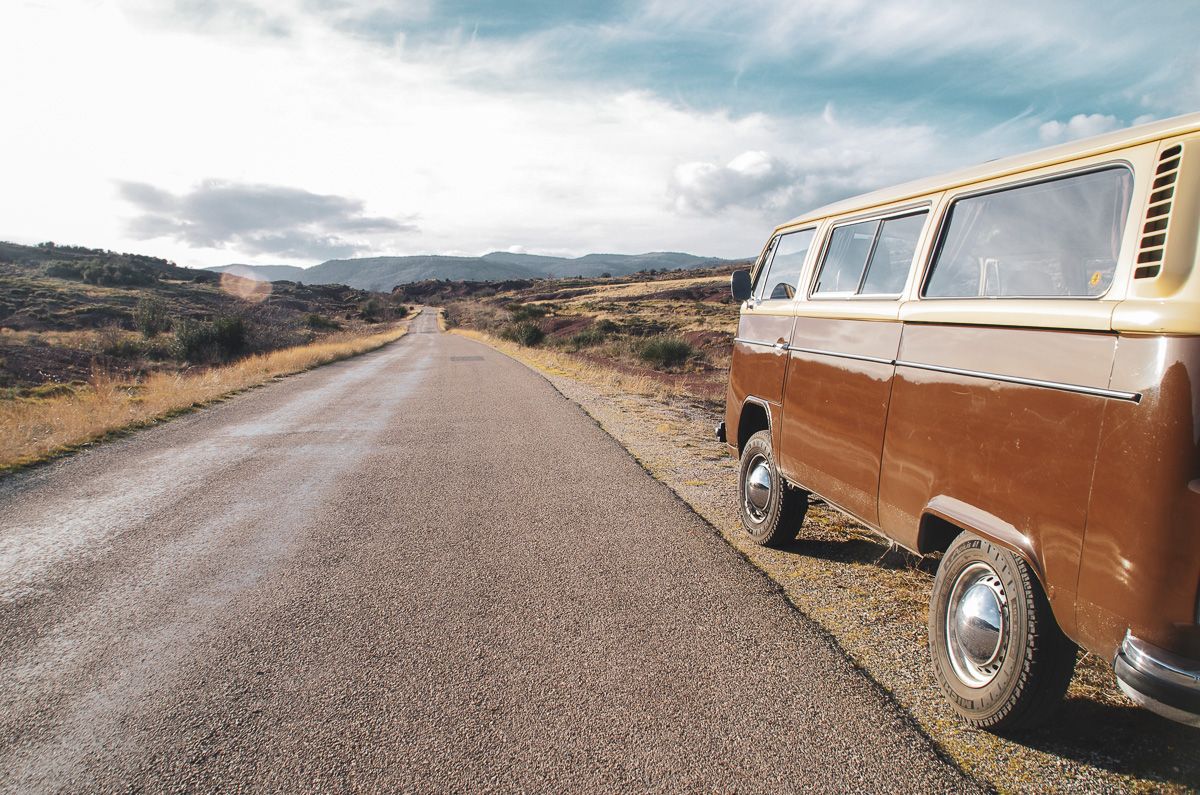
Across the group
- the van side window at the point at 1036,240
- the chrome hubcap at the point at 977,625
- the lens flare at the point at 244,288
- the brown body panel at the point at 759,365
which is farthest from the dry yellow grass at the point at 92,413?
the lens flare at the point at 244,288

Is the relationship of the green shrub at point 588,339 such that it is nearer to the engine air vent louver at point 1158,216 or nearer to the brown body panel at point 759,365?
the brown body panel at point 759,365

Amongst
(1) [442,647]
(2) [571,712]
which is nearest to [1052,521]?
(2) [571,712]

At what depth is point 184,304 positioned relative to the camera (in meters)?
48.8

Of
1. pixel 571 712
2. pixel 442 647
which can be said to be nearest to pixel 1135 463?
pixel 571 712

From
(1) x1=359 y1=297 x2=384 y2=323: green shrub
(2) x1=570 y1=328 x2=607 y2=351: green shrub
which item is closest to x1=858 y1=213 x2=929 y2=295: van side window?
(2) x1=570 y1=328 x2=607 y2=351: green shrub

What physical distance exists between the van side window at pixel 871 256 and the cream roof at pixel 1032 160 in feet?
0.42

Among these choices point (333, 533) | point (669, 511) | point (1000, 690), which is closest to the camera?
point (1000, 690)

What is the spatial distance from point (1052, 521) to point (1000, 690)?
30.1 inches

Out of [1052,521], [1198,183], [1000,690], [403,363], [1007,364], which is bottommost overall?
[403,363]

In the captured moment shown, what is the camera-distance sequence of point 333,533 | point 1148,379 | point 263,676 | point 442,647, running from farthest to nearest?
point 333,533
point 442,647
point 263,676
point 1148,379

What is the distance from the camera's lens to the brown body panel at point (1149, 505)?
1997 millimetres

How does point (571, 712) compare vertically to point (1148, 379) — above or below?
below

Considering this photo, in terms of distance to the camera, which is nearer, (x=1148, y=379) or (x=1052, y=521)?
(x=1148, y=379)

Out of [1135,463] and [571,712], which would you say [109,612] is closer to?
[571,712]
